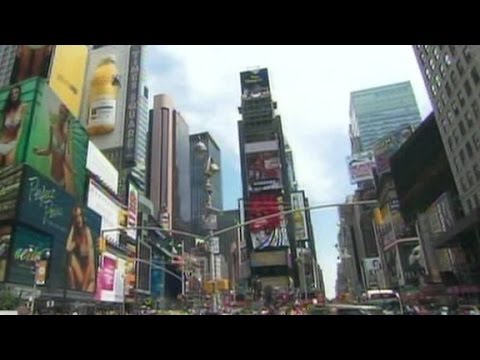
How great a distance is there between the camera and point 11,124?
14.9m

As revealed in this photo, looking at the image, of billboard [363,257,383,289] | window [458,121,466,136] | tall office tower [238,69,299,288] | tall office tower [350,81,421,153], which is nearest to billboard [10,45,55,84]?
window [458,121,466,136]

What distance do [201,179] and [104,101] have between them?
7795 mm

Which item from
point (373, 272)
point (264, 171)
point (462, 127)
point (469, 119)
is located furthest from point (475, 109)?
point (264, 171)

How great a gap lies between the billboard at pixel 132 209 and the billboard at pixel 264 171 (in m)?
10.6

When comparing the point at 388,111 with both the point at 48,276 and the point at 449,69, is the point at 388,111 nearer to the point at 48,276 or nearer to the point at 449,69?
the point at 449,69

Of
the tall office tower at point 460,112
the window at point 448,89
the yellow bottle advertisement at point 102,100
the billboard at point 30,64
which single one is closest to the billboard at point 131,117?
the yellow bottle advertisement at point 102,100

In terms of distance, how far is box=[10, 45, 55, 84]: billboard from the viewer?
688 inches

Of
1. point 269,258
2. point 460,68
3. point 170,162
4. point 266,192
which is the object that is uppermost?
point 266,192

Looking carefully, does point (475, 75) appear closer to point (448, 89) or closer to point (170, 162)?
point (448, 89)

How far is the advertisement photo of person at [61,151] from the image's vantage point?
15.7 metres
